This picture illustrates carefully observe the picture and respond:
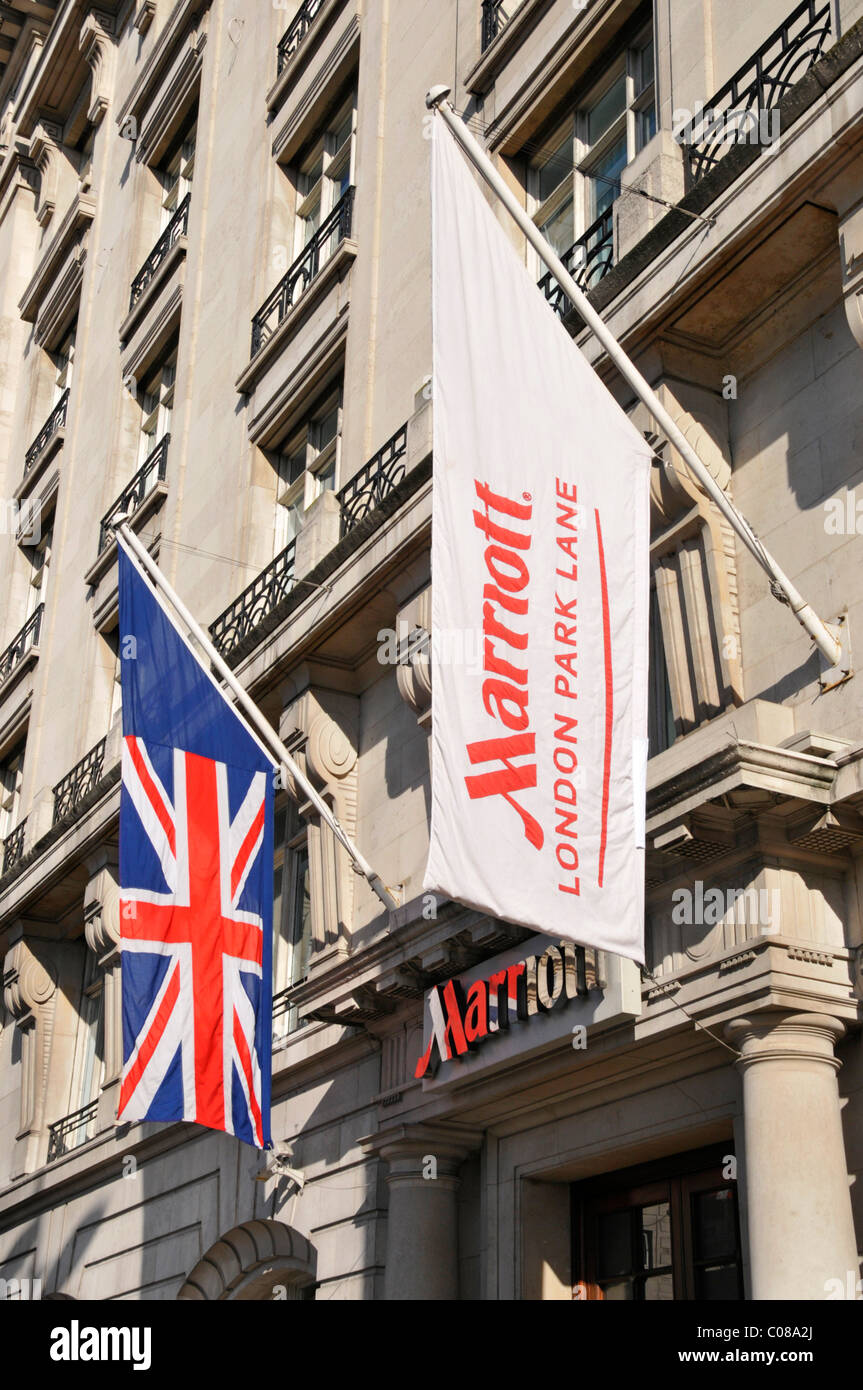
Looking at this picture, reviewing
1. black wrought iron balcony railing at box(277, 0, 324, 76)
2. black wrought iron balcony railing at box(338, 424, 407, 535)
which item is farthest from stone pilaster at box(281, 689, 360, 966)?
black wrought iron balcony railing at box(277, 0, 324, 76)

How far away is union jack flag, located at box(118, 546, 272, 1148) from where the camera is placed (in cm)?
1373

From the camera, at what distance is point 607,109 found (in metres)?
16.1

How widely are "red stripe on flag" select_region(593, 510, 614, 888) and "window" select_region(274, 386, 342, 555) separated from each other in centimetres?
1004

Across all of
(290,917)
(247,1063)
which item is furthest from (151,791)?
(290,917)

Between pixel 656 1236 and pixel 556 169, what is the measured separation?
1078 centimetres

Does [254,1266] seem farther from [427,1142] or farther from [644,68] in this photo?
[644,68]

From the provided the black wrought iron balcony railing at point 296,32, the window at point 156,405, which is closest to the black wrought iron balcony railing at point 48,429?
the window at point 156,405

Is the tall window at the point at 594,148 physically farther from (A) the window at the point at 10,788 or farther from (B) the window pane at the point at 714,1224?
(A) the window at the point at 10,788

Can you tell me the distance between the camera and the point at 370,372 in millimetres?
18781

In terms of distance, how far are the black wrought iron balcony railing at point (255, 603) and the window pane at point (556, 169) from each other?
509 cm

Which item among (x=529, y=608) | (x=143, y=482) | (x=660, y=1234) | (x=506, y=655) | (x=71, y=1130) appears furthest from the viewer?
(x=143, y=482)

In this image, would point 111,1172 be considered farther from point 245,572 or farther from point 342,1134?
point 245,572
